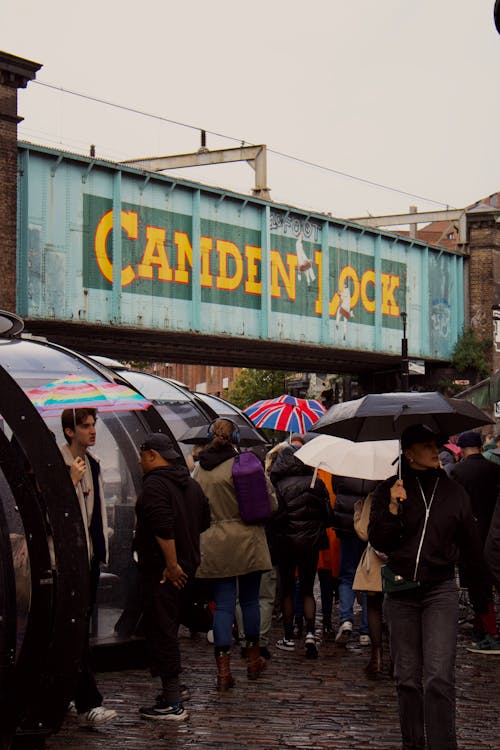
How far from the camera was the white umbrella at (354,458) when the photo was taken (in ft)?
28.0

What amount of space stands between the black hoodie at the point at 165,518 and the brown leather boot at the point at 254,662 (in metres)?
1.38

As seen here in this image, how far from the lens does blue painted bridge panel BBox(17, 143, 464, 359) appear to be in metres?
27.0

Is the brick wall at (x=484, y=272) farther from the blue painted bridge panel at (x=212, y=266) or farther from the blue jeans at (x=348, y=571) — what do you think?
the blue jeans at (x=348, y=571)

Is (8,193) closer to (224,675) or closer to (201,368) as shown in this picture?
(224,675)

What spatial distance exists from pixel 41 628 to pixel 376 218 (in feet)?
135

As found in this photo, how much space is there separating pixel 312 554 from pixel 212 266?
22.4 metres

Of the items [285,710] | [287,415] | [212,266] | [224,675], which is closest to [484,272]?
[212,266]

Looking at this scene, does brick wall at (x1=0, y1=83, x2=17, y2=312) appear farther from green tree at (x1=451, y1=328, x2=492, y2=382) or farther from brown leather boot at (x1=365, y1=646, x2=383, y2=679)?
green tree at (x1=451, y1=328, x2=492, y2=382)

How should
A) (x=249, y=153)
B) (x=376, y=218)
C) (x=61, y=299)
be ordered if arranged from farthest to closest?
1. (x=376, y=218)
2. (x=249, y=153)
3. (x=61, y=299)

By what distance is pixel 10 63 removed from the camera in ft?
83.3

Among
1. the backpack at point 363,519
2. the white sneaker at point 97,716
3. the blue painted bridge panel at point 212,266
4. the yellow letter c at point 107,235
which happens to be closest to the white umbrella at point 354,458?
the backpack at point 363,519

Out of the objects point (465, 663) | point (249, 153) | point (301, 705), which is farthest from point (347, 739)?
point (249, 153)

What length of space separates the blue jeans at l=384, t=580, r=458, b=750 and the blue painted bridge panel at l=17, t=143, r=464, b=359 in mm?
21467

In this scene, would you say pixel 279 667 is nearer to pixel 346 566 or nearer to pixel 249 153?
pixel 346 566
